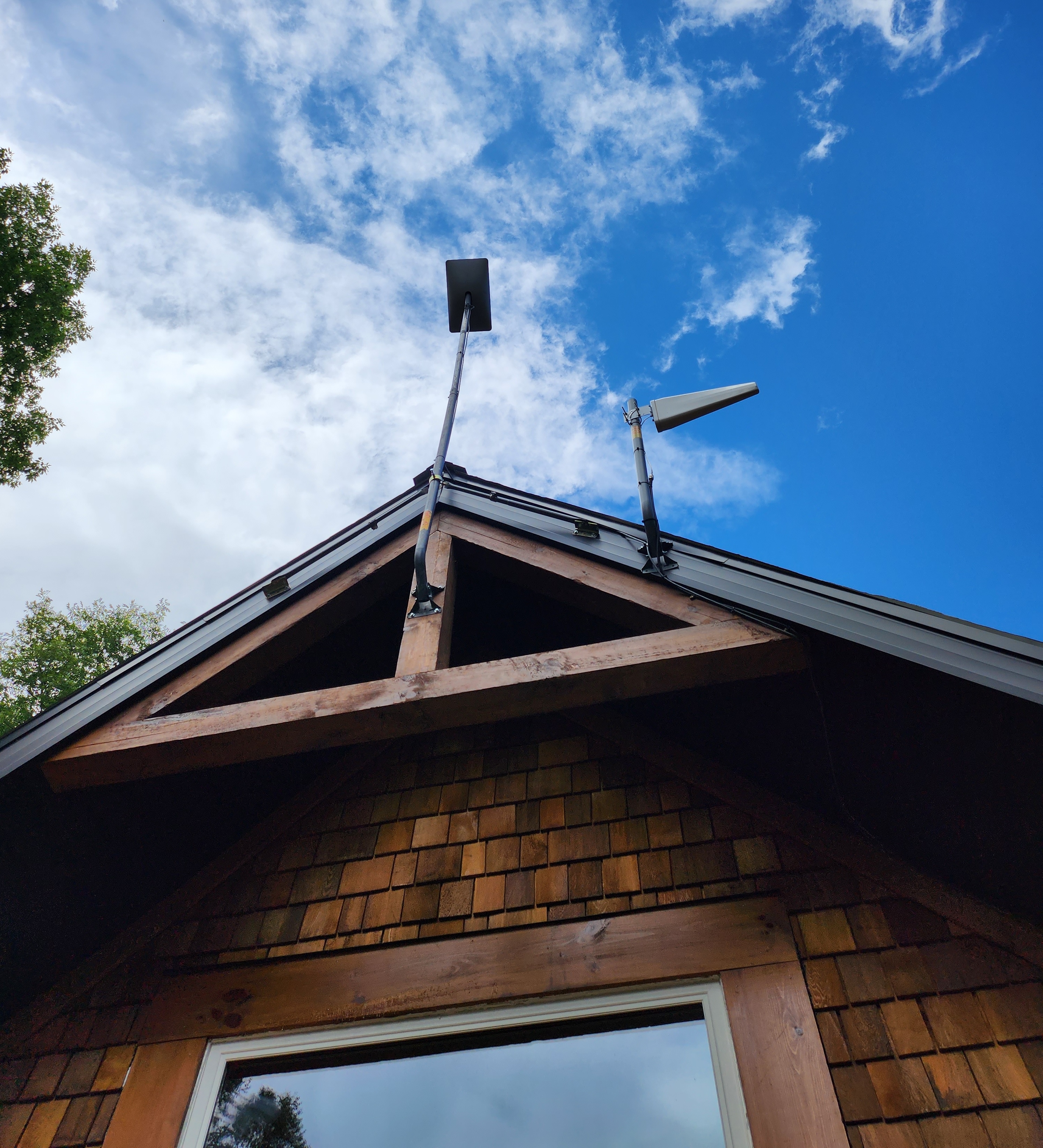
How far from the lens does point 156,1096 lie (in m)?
2.35

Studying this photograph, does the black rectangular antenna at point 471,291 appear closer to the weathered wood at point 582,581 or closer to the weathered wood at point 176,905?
the weathered wood at point 582,581

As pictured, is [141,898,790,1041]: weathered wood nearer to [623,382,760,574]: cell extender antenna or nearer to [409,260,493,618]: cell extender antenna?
[623,382,760,574]: cell extender antenna

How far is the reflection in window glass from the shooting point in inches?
80.8

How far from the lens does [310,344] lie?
86.8 feet

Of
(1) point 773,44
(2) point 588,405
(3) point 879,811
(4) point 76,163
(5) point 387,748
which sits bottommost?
(3) point 879,811

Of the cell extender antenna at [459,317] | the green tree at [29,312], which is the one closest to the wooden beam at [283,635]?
the cell extender antenna at [459,317]

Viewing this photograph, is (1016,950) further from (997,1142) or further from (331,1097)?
(331,1097)

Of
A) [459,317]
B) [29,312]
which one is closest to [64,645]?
[29,312]

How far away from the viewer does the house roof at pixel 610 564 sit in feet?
5.92

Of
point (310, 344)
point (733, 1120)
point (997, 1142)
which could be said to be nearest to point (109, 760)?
point (733, 1120)

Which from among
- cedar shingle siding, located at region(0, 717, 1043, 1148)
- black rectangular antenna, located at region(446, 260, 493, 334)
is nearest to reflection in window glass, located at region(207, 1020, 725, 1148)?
cedar shingle siding, located at region(0, 717, 1043, 1148)

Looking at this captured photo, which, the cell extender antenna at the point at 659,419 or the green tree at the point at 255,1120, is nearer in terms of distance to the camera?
the green tree at the point at 255,1120

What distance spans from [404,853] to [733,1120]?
145cm

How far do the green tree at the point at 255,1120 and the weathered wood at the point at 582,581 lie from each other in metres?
1.93
